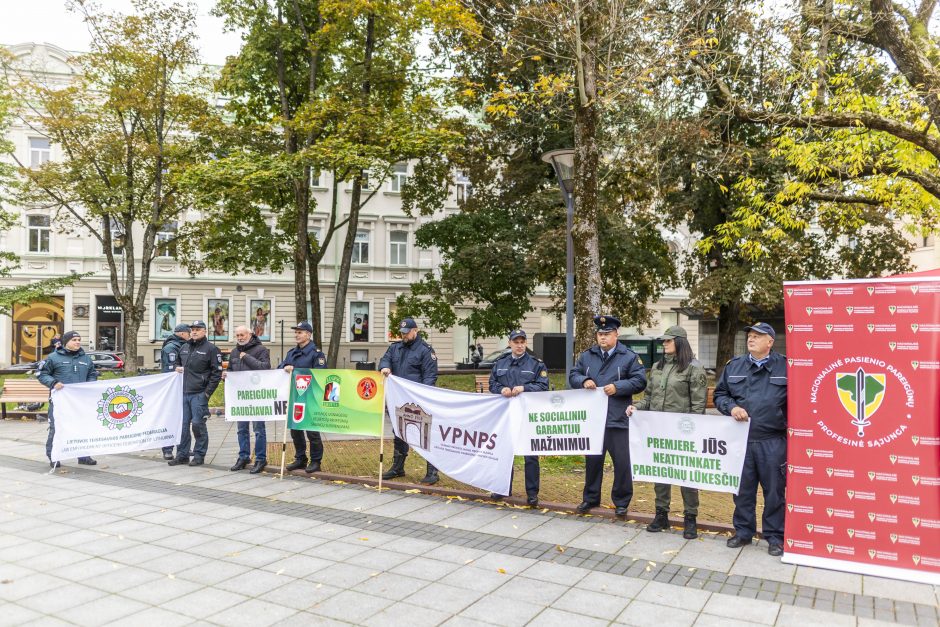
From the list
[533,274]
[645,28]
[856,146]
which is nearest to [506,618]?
A: [645,28]

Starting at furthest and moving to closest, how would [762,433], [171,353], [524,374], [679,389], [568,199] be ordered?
[568,199] < [171,353] < [524,374] < [679,389] < [762,433]

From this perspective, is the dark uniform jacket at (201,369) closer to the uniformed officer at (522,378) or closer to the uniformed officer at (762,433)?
the uniformed officer at (522,378)

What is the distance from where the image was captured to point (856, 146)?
43.4 feet

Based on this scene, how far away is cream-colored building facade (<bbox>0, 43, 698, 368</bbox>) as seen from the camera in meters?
36.6

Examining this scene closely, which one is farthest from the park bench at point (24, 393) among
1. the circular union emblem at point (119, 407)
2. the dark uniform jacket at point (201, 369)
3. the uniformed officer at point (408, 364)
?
the uniformed officer at point (408, 364)

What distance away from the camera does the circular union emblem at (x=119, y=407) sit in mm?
9938

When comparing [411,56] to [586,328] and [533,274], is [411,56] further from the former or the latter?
[586,328]

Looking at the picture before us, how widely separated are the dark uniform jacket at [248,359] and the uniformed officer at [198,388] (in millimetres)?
305

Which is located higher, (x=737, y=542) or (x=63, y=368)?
(x=63, y=368)

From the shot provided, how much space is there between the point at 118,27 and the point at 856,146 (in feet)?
77.9

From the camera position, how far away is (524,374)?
7887 millimetres

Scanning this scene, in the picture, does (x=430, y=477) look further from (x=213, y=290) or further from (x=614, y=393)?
(x=213, y=290)

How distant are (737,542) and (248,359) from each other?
7065mm

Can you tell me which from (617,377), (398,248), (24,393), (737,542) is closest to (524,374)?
(617,377)
